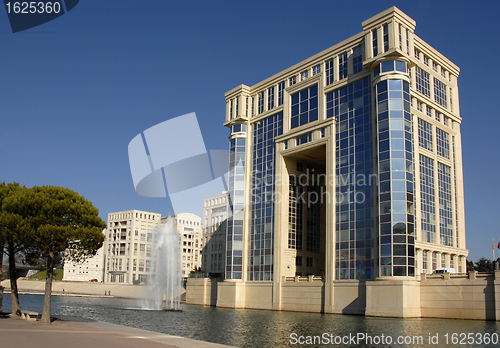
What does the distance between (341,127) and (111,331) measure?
45561 mm

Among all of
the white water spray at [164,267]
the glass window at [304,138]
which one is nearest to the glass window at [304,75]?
the glass window at [304,138]

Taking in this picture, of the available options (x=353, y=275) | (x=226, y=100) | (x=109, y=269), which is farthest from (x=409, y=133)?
(x=109, y=269)

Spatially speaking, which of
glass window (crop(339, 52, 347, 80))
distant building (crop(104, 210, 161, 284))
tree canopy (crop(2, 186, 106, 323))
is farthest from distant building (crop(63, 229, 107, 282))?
tree canopy (crop(2, 186, 106, 323))

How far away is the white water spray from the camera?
67.7m

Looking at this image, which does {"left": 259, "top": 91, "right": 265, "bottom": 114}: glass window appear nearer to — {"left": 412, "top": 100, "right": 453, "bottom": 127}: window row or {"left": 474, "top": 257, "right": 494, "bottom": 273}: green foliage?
{"left": 412, "top": 100, "right": 453, "bottom": 127}: window row

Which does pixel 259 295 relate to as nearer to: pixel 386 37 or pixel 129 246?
pixel 386 37

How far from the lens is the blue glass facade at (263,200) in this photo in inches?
2803

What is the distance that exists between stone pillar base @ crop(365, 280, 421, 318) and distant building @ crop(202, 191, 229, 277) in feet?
264

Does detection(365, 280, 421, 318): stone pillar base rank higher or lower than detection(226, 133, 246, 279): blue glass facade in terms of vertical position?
lower

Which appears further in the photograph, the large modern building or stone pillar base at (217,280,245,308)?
stone pillar base at (217,280,245,308)

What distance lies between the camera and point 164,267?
242 feet

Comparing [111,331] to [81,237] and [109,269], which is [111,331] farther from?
[109,269]

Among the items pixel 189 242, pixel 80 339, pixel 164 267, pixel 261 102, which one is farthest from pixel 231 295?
pixel 189 242

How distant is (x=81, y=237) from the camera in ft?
95.7
